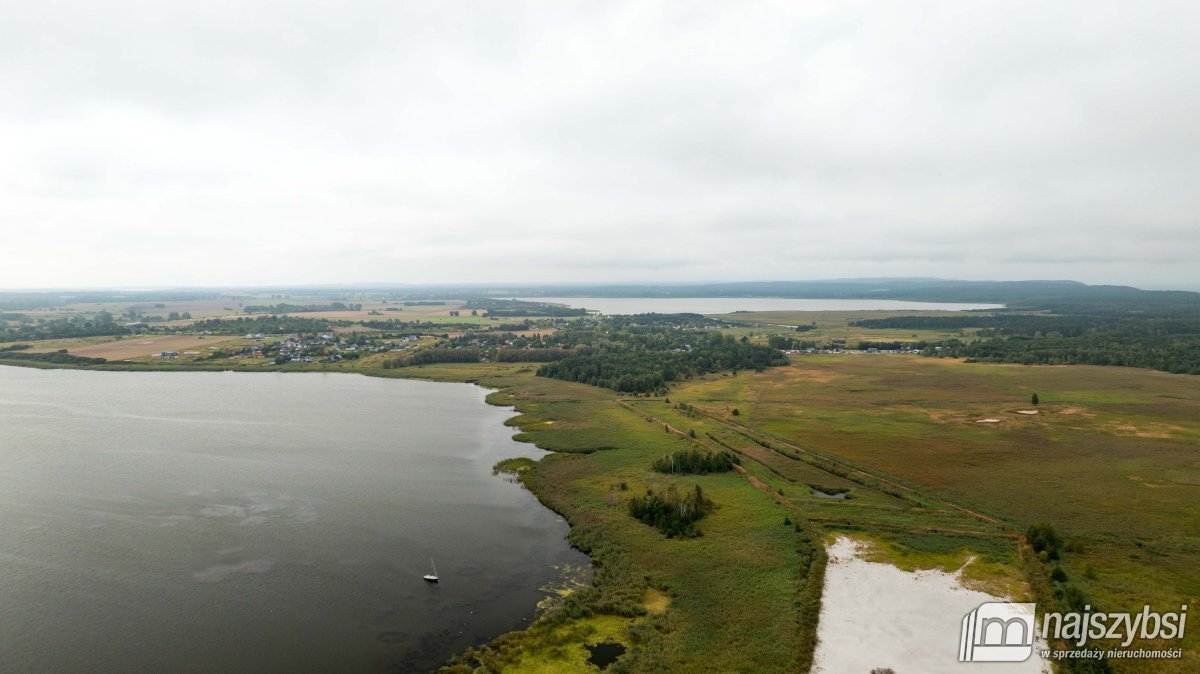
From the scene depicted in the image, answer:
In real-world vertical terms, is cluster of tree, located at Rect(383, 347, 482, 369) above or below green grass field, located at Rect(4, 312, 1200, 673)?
above

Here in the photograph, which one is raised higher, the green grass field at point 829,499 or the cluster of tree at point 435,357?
the cluster of tree at point 435,357

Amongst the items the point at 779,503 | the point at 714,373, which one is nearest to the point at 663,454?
the point at 779,503

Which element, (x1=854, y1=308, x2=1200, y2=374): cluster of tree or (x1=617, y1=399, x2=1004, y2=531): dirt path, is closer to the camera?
(x1=617, y1=399, x2=1004, y2=531): dirt path

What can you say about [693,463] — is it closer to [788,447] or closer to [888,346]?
[788,447]

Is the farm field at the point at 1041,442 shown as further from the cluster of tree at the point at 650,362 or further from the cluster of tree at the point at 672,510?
the cluster of tree at the point at 672,510

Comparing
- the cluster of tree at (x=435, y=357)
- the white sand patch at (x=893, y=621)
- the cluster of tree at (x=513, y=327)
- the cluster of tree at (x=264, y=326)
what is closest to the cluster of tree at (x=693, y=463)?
the white sand patch at (x=893, y=621)

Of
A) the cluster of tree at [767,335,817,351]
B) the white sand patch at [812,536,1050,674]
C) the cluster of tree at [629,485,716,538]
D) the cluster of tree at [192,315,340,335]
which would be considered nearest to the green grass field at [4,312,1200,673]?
A: the cluster of tree at [629,485,716,538]

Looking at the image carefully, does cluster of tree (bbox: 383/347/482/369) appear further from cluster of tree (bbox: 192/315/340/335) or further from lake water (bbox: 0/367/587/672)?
cluster of tree (bbox: 192/315/340/335)
